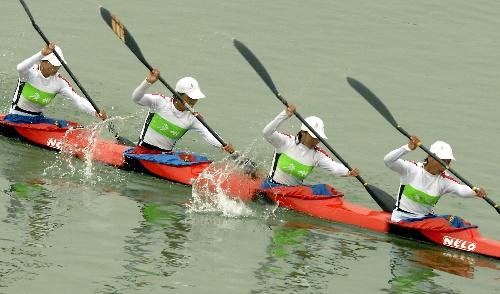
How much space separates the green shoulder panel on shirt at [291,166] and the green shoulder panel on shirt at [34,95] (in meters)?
4.31

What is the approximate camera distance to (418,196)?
16.2 meters

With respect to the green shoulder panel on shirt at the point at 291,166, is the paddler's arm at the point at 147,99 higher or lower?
higher

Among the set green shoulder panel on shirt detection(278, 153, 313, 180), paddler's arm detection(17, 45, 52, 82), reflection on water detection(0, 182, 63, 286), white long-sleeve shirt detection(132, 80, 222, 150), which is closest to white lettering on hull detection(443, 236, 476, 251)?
green shoulder panel on shirt detection(278, 153, 313, 180)

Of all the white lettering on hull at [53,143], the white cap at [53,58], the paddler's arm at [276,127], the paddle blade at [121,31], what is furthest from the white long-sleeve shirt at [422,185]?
the white cap at [53,58]

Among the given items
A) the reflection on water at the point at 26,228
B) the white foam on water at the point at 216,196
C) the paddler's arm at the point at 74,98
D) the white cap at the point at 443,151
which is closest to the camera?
the reflection on water at the point at 26,228

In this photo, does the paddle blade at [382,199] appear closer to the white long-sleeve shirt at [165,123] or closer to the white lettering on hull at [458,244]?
the white lettering on hull at [458,244]

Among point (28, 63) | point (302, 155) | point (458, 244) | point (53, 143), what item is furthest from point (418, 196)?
point (28, 63)

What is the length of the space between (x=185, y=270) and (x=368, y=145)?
8.69 metres

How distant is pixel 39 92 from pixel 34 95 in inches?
4.0

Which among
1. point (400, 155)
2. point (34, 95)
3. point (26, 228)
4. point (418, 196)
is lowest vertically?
point (26, 228)

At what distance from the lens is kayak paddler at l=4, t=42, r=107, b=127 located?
730 inches

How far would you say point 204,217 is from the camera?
1581cm

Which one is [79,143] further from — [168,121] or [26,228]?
[26,228]

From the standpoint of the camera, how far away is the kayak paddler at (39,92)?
1855 centimetres
